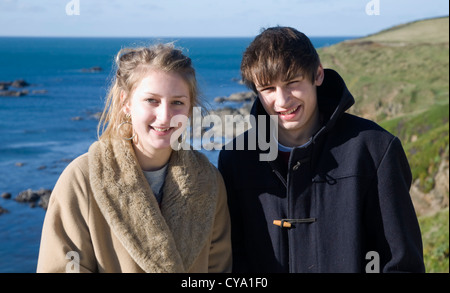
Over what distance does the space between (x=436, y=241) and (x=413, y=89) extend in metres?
13.7

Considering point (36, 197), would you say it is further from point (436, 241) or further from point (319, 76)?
point (319, 76)

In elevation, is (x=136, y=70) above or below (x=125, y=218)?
above

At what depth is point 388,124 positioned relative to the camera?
1470cm

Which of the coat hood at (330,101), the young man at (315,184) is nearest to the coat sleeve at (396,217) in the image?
the young man at (315,184)

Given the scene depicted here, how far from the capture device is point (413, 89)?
20438 mm

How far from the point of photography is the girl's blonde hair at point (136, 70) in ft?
9.40

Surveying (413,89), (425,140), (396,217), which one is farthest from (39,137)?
(396,217)

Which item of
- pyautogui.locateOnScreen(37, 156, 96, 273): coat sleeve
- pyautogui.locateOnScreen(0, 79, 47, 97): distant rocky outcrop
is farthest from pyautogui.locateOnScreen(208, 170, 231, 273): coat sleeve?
pyautogui.locateOnScreen(0, 79, 47, 97): distant rocky outcrop

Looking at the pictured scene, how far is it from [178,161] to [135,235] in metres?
0.50

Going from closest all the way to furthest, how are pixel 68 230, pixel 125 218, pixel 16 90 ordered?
pixel 68 230 < pixel 125 218 < pixel 16 90

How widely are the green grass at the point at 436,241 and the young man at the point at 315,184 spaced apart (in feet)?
16.2

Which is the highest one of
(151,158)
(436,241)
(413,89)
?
(413,89)

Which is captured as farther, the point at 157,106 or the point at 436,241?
the point at 436,241
